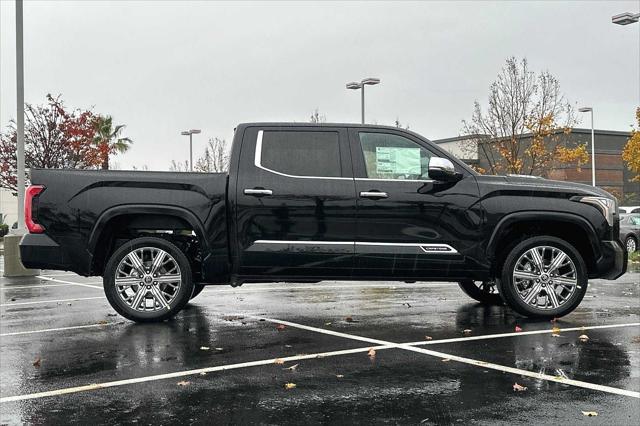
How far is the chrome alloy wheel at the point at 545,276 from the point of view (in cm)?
775

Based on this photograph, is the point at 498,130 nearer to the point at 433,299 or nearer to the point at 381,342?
the point at 433,299

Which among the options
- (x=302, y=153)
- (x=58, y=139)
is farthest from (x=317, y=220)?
(x=58, y=139)

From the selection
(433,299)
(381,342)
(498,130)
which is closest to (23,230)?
(433,299)

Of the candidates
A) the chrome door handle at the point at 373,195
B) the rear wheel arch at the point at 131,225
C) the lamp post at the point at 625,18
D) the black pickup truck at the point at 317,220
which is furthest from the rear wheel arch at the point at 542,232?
the lamp post at the point at 625,18

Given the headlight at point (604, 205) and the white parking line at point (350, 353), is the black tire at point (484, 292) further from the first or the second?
the white parking line at point (350, 353)

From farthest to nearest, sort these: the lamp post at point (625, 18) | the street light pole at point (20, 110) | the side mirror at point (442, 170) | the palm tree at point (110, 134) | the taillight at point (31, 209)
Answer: the palm tree at point (110, 134) < the lamp post at point (625, 18) < the street light pole at point (20, 110) < the taillight at point (31, 209) < the side mirror at point (442, 170)

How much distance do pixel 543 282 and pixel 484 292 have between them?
5.65 feet

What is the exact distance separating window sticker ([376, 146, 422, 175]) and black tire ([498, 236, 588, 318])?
1427 mm

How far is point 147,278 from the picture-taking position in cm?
763

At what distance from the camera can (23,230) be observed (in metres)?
15.2

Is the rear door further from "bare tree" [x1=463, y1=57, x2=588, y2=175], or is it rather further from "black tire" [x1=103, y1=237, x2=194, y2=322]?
"bare tree" [x1=463, y1=57, x2=588, y2=175]

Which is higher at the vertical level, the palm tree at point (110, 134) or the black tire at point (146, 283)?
the palm tree at point (110, 134)

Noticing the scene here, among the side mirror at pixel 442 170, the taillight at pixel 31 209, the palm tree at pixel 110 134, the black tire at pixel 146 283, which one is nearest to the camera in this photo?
the side mirror at pixel 442 170

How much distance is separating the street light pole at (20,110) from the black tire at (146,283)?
330 inches
